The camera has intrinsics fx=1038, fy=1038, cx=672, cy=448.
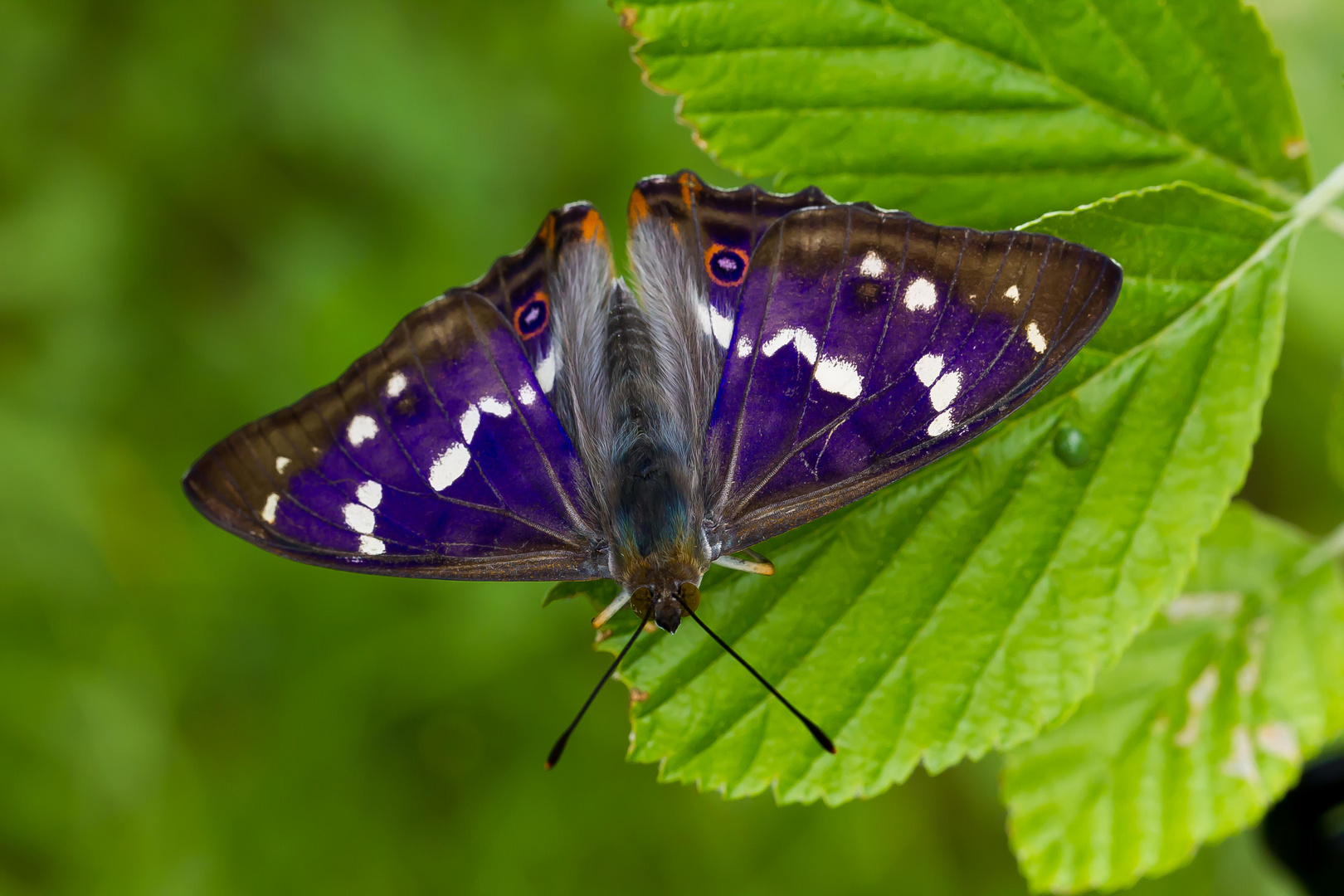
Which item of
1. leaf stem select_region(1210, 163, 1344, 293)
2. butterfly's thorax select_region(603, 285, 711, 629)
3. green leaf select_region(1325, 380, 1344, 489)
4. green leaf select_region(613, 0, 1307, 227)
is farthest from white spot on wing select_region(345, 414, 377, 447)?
green leaf select_region(1325, 380, 1344, 489)

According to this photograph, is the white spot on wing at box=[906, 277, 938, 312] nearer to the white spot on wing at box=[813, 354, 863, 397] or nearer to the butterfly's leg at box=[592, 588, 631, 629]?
the white spot on wing at box=[813, 354, 863, 397]

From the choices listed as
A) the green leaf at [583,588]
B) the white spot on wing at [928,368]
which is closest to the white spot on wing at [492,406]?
the green leaf at [583,588]

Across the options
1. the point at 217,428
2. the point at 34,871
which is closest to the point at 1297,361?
the point at 217,428

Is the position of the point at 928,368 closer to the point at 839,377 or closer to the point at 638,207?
the point at 839,377

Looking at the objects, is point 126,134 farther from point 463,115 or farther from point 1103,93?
point 1103,93

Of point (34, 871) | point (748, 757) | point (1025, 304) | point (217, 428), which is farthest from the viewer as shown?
point (217, 428)

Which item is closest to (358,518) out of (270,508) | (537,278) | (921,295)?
(270,508)

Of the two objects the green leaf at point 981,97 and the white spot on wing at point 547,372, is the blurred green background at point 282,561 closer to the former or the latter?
the white spot on wing at point 547,372
